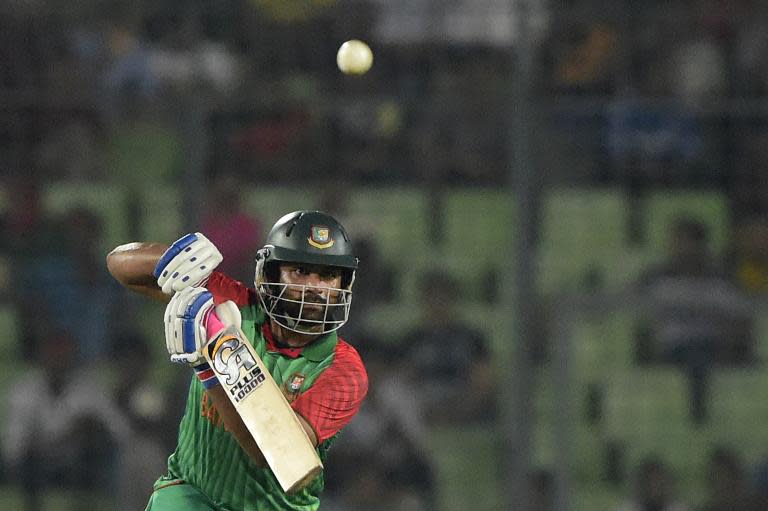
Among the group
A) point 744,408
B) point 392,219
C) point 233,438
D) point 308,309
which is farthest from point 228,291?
point 744,408

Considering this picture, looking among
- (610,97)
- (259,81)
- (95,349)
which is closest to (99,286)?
(95,349)

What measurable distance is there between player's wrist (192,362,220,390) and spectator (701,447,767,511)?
3.63 meters

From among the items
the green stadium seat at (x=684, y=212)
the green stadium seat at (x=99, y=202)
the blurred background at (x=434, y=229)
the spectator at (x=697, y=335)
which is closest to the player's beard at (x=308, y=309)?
the blurred background at (x=434, y=229)

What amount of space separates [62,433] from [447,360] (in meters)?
1.84

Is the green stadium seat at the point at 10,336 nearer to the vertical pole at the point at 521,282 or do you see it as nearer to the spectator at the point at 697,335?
the vertical pole at the point at 521,282

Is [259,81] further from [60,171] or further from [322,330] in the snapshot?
[322,330]

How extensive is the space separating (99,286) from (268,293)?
3135 mm

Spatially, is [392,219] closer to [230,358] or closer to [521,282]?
[521,282]

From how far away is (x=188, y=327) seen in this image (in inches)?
146

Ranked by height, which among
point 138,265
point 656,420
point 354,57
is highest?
point 354,57

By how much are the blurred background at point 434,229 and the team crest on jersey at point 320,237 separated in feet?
9.38

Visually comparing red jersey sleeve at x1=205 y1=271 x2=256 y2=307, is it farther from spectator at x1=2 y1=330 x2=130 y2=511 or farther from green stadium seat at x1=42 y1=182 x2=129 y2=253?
green stadium seat at x1=42 y1=182 x2=129 y2=253

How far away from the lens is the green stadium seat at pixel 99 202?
711cm

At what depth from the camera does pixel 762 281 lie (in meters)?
7.11
